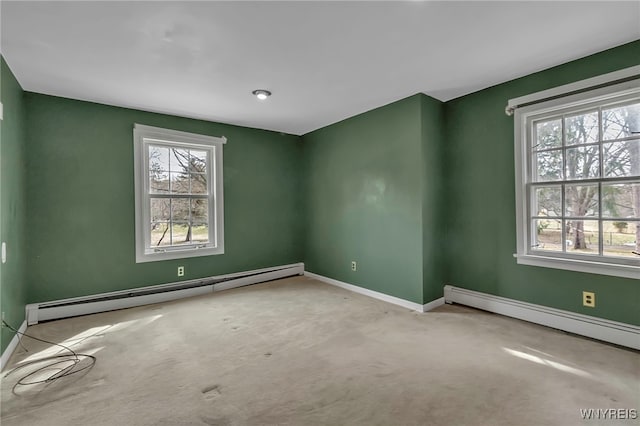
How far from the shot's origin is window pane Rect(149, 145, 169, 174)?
384 centimetres

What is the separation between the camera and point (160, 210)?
390 cm

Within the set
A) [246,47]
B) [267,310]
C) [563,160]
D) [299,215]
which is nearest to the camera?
[246,47]

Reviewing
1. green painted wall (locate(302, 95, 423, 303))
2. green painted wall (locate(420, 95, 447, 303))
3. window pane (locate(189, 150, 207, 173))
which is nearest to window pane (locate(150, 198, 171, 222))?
window pane (locate(189, 150, 207, 173))

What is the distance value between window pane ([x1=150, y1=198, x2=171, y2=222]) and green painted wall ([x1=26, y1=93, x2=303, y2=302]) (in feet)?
0.84

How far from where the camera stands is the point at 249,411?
1.69 metres

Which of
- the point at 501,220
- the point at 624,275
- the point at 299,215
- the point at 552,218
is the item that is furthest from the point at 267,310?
the point at 624,275

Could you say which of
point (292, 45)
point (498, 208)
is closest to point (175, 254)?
point (292, 45)

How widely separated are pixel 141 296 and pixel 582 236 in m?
4.73

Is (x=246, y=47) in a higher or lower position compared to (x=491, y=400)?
higher

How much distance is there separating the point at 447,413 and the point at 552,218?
86.1 inches

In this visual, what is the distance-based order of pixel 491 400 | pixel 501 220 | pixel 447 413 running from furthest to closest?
1. pixel 501 220
2. pixel 491 400
3. pixel 447 413

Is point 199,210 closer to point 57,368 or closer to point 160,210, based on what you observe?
point 160,210

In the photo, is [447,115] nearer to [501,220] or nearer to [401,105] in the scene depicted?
[401,105]

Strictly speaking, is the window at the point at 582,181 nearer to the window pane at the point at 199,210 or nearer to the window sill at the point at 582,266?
the window sill at the point at 582,266
